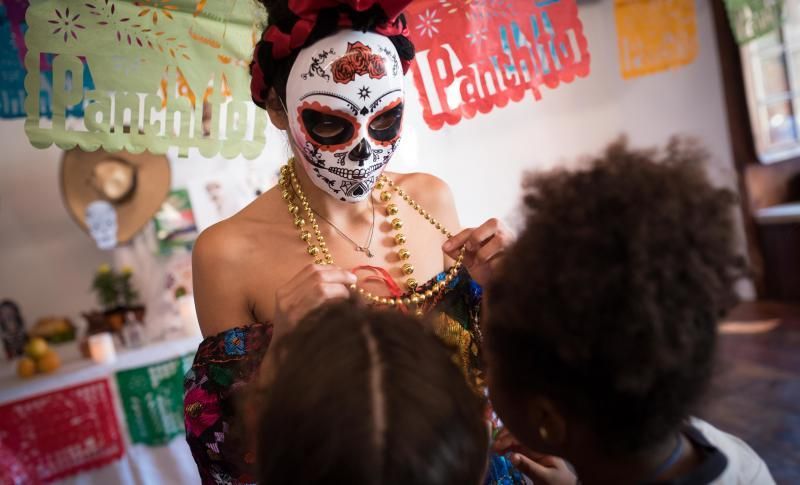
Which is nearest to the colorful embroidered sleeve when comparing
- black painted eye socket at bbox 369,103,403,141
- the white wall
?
black painted eye socket at bbox 369,103,403,141

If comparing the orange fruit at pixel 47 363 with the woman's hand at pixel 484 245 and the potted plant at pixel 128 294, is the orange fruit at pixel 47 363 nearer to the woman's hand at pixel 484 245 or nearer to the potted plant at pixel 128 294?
the potted plant at pixel 128 294

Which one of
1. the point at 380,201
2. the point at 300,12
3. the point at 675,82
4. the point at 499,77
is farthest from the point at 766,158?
the point at 300,12

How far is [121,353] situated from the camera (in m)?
1.96

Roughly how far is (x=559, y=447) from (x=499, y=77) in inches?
37.4

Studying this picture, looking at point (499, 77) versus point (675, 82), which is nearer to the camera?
point (499, 77)

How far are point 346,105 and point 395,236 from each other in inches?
11.5

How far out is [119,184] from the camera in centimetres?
220

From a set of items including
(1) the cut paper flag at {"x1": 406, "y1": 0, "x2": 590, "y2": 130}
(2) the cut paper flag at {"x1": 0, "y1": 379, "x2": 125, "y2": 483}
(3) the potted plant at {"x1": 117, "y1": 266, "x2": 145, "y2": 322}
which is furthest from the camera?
(3) the potted plant at {"x1": 117, "y1": 266, "x2": 145, "y2": 322}

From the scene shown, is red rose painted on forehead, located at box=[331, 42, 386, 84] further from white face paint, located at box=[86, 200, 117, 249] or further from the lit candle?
white face paint, located at box=[86, 200, 117, 249]

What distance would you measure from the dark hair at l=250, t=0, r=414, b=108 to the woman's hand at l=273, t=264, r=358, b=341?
0.39 m

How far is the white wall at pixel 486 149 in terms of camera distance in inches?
87.7

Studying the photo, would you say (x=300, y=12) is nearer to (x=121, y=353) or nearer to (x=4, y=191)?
(x=121, y=353)

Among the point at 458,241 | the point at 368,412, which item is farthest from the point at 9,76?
the point at 368,412

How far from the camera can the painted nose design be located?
943 mm
